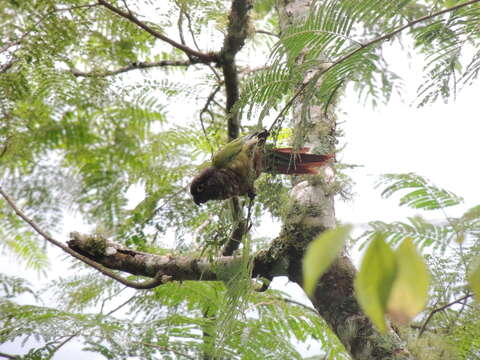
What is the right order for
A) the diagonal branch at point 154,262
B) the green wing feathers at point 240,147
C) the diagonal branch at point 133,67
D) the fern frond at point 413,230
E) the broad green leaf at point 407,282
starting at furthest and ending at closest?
the diagonal branch at point 133,67 → the diagonal branch at point 154,262 → the green wing feathers at point 240,147 → the fern frond at point 413,230 → the broad green leaf at point 407,282

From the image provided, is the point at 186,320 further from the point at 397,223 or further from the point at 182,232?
the point at 397,223

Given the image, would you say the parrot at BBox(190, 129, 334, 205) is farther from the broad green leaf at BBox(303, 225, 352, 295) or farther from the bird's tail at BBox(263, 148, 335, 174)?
the broad green leaf at BBox(303, 225, 352, 295)

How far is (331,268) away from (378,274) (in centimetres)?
99

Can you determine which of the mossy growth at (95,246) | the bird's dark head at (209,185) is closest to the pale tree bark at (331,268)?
the bird's dark head at (209,185)

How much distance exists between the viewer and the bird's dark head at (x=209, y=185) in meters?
1.07

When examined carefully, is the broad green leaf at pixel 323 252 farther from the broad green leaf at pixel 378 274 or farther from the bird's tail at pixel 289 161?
the bird's tail at pixel 289 161

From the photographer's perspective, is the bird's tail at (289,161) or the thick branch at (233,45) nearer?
the bird's tail at (289,161)

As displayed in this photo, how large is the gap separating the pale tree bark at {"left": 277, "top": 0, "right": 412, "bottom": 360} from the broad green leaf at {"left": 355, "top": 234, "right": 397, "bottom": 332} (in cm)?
72

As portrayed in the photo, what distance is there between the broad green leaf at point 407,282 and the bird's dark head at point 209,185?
2.76ft

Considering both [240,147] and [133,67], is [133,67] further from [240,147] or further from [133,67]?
[240,147]

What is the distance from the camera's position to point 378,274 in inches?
9.6

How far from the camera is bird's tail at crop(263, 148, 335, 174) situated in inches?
43.9

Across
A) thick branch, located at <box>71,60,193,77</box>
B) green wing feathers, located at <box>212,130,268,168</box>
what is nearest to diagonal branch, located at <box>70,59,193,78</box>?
thick branch, located at <box>71,60,193,77</box>

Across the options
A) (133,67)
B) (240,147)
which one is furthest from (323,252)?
(133,67)
